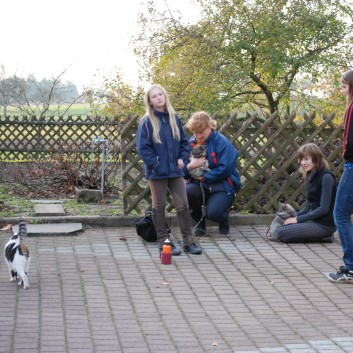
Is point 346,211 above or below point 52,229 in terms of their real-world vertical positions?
above

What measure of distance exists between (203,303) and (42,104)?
10.7m

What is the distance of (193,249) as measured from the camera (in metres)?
9.36

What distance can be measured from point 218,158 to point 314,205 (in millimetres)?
1247

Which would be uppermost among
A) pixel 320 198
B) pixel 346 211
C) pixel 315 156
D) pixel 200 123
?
pixel 200 123

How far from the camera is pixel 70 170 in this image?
1338 cm

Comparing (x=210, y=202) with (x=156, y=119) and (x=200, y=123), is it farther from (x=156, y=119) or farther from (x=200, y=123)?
(x=156, y=119)

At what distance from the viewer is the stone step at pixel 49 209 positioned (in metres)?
10.9

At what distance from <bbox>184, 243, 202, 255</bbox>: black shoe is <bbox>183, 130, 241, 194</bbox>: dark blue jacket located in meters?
1.05

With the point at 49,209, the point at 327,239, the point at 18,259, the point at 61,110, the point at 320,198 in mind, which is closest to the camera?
the point at 18,259

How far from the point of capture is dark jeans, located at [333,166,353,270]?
7.96 m

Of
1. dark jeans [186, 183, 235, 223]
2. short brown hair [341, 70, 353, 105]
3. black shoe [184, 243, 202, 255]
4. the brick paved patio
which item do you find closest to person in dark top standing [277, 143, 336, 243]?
the brick paved patio

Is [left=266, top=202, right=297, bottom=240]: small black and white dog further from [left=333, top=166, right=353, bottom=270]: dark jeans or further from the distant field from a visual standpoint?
the distant field

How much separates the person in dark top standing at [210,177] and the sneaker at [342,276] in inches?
86.7

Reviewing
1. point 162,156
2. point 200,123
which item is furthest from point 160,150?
point 200,123
